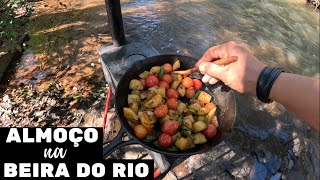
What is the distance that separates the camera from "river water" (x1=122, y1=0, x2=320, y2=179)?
4297mm

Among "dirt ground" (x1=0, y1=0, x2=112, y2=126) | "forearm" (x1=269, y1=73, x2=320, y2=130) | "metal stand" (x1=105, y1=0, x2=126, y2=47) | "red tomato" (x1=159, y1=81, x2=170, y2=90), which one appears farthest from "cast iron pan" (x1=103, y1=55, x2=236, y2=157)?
"dirt ground" (x1=0, y1=0, x2=112, y2=126)

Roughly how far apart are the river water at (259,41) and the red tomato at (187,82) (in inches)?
50.8

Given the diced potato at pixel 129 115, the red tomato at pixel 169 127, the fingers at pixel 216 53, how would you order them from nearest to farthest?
the fingers at pixel 216 53 < the red tomato at pixel 169 127 < the diced potato at pixel 129 115

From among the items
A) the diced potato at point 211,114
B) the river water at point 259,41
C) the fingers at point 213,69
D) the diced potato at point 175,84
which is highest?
the fingers at point 213,69

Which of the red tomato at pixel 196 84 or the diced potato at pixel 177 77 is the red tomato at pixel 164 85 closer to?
the diced potato at pixel 177 77

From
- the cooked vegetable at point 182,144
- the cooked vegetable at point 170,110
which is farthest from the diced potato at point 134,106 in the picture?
the cooked vegetable at point 182,144

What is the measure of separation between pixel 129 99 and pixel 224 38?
4342 mm

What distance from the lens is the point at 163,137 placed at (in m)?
2.73

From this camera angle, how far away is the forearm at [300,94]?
2.00 m

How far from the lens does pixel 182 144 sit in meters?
2.70

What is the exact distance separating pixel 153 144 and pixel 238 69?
105 centimetres

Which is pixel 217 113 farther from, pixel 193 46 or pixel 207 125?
pixel 193 46

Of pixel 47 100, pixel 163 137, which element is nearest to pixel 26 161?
pixel 47 100

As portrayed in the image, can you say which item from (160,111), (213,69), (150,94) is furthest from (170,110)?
(213,69)
